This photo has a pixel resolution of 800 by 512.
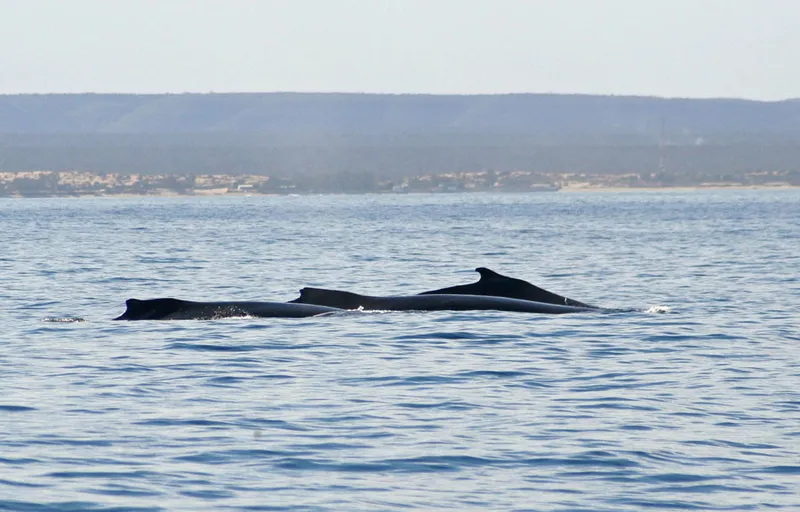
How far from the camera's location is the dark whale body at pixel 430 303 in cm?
2472

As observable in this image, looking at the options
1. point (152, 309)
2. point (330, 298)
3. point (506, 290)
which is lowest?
point (152, 309)

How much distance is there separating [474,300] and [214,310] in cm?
403

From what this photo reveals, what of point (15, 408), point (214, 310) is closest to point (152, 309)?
point (214, 310)

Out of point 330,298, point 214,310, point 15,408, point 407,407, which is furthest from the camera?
point 330,298

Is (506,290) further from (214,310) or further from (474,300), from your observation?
(214,310)

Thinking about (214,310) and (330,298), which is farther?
(330,298)

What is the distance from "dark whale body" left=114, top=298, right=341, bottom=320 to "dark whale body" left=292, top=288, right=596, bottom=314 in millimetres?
463

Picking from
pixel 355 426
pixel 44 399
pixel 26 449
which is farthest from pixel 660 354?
pixel 26 449

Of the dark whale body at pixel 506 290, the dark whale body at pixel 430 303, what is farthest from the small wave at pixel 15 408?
the dark whale body at pixel 506 290

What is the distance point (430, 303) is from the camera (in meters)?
24.7

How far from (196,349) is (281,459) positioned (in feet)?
25.0

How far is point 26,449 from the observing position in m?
13.7

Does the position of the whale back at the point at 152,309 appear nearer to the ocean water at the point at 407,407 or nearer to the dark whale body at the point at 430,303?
the ocean water at the point at 407,407

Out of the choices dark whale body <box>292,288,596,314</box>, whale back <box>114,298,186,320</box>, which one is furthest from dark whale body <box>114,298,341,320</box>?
dark whale body <box>292,288,596,314</box>
